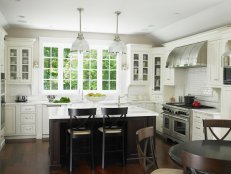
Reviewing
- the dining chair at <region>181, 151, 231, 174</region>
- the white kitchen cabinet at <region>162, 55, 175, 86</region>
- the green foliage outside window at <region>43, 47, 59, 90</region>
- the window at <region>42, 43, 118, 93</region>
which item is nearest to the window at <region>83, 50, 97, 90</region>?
the window at <region>42, 43, 118, 93</region>

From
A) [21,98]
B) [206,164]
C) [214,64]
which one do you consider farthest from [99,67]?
[206,164]

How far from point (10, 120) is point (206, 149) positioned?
500 centimetres

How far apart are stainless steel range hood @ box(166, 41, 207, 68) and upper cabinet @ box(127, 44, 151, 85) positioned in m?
0.99

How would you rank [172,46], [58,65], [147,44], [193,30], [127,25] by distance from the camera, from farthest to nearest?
[147,44] → [58,65] → [172,46] → [127,25] → [193,30]

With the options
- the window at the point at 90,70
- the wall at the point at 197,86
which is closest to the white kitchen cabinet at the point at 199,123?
the wall at the point at 197,86

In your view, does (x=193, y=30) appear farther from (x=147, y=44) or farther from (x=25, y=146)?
(x=25, y=146)

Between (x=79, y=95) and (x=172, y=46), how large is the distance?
287 cm

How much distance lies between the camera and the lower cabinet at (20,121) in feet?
20.4

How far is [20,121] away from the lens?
20.7 ft

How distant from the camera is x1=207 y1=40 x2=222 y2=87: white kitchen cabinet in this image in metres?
4.96

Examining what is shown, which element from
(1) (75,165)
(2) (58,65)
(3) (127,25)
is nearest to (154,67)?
(3) (127,25)

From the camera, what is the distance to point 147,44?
24.8ft

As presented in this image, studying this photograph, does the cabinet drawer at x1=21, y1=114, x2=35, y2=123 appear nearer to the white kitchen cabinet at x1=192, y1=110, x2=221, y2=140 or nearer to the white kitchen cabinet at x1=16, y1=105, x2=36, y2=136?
the white kitchen cabinet at x1=16, y1=105, x2=36, y2=136

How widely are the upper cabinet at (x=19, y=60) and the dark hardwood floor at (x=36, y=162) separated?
5.57 ft
